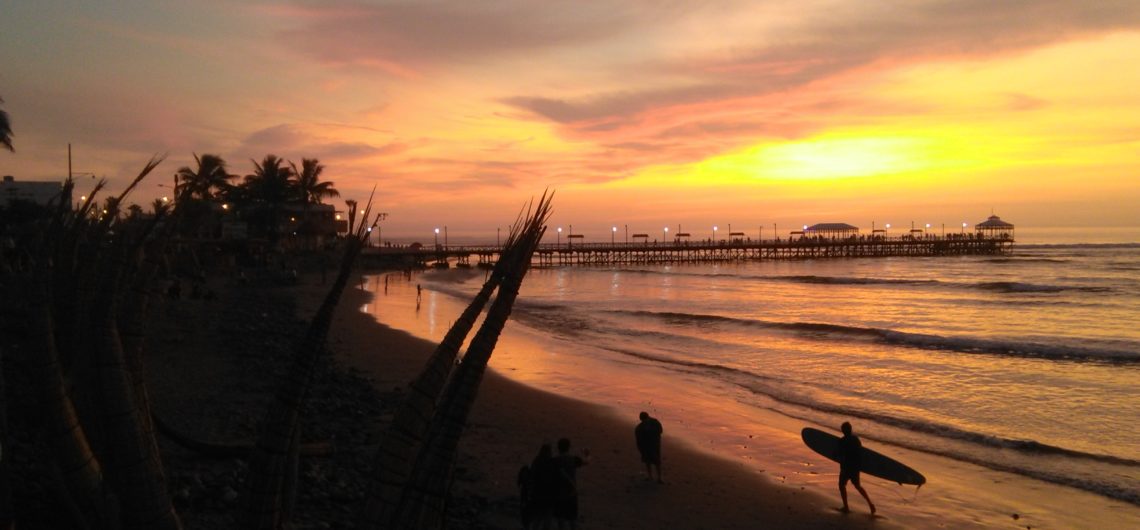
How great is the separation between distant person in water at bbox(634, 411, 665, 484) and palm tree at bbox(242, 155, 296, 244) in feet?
179

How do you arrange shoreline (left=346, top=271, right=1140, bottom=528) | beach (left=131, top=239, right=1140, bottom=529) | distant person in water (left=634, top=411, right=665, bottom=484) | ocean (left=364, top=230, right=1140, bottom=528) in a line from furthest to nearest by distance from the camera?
ocean (left=364, top=230, right=1140, bottom=528) → distant person in water (left=634, top=411, right=665, bottom=484) → shoreline (left=346, top=271, right=1140, bottom=528) → beach (left=131, top=239, right=1140, bottom=529)

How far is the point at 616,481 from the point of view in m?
10.7

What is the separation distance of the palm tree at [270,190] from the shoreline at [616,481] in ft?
158

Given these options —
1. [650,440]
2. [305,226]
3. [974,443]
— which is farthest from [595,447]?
[305,226]

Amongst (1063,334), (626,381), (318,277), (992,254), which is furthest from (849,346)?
(992,254)

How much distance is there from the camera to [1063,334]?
30.1 metres

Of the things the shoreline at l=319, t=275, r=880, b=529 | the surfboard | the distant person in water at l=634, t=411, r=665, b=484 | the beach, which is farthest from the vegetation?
the surfboard

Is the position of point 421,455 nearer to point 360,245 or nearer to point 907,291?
point 360,245

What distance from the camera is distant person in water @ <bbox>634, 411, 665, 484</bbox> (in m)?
10.4

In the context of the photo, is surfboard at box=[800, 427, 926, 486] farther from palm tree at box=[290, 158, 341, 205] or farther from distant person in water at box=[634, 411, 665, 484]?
palm tree at box=[290, 158, 341, 205]

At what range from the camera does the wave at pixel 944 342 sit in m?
24.8

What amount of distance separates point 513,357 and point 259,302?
508 inches

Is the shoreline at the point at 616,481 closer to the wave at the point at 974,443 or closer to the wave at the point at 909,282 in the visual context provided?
the wave at the point at 974,443

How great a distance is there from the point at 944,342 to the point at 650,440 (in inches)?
858
